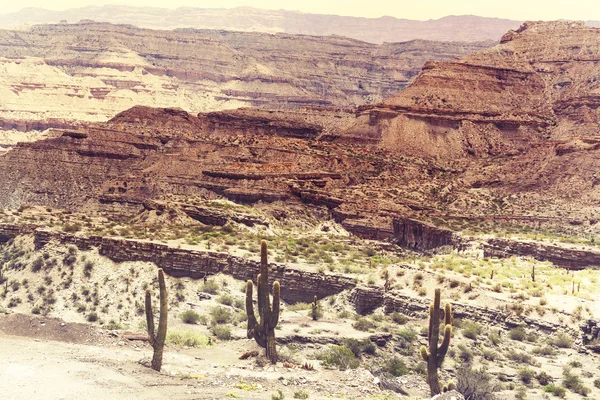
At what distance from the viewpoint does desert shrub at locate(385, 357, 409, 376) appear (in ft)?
118

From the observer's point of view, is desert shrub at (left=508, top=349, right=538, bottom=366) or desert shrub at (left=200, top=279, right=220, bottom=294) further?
desert shrub at (left=200, top=279, right=220, bottom=294)

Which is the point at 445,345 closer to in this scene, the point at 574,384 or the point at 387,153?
the point at 574,384

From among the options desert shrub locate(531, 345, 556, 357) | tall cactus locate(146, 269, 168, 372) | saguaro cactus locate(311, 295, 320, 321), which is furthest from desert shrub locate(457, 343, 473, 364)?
tall cactus locate(146, 269, 168, 372)

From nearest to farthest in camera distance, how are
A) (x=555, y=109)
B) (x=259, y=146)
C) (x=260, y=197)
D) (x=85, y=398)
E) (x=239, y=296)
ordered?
1. (x=85, y=398)
2. (x=239, y=296)
3. (x=260, y=197)
4. (x=259, y=146)
5. (x=555, y=109)

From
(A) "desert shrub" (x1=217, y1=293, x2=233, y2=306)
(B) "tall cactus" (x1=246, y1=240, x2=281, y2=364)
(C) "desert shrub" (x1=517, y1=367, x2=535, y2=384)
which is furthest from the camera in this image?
(A) "desert shrub" (x1=217, y1=293, x2=233, y2=306)

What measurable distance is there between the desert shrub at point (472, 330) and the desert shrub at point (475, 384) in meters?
3.45

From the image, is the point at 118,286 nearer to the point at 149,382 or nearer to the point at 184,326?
the point at 184,326

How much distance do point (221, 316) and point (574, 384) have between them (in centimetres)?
1446

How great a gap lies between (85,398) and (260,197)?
41472 mm

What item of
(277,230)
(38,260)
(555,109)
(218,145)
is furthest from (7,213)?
(555,109)

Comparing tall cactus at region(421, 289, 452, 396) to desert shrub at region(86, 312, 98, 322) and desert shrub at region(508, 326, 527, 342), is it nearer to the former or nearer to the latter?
desert shrub at region(508, 326, 527, 342)

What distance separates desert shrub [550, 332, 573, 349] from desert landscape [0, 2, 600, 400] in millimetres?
87

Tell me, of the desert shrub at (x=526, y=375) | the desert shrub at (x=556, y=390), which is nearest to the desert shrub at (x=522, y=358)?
the desert shrub at (x=526, y=375)

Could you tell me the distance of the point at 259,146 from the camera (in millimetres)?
84062
